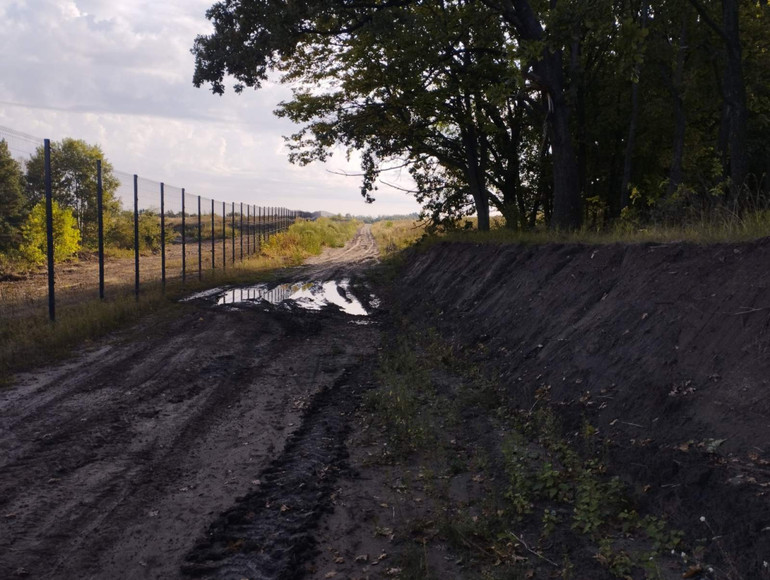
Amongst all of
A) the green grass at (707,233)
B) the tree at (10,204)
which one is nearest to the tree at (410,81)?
the green grass at (707,233)

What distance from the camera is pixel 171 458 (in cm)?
606

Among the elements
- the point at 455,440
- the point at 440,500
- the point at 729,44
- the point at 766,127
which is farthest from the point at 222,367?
the point at 766,127

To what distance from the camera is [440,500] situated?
5.26m

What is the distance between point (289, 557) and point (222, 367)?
5870 mm

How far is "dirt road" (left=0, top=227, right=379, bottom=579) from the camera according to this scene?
433 centimetres

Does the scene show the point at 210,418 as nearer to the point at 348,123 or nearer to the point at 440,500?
the point at 440,500

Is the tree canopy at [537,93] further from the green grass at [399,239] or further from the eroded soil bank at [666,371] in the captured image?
the green grass at [399,239]

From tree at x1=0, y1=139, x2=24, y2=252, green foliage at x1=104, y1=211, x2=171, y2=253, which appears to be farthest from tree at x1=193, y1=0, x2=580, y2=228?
green foliage at x1=104, y1=211, x2=171, y2=253

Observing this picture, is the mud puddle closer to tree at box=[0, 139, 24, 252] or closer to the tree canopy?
the tree canopy

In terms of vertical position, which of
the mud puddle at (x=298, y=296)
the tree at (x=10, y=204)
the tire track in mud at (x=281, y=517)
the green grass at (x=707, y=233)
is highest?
the tree at (x=10, y=204)

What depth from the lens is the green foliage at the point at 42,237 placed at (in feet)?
89.1

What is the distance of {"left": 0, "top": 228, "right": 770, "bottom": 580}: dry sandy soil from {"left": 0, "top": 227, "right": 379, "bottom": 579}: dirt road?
2 cm

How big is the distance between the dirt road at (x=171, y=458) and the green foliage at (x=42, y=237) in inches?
742

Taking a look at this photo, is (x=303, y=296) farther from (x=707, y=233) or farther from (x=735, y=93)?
(x=707, y=233)
